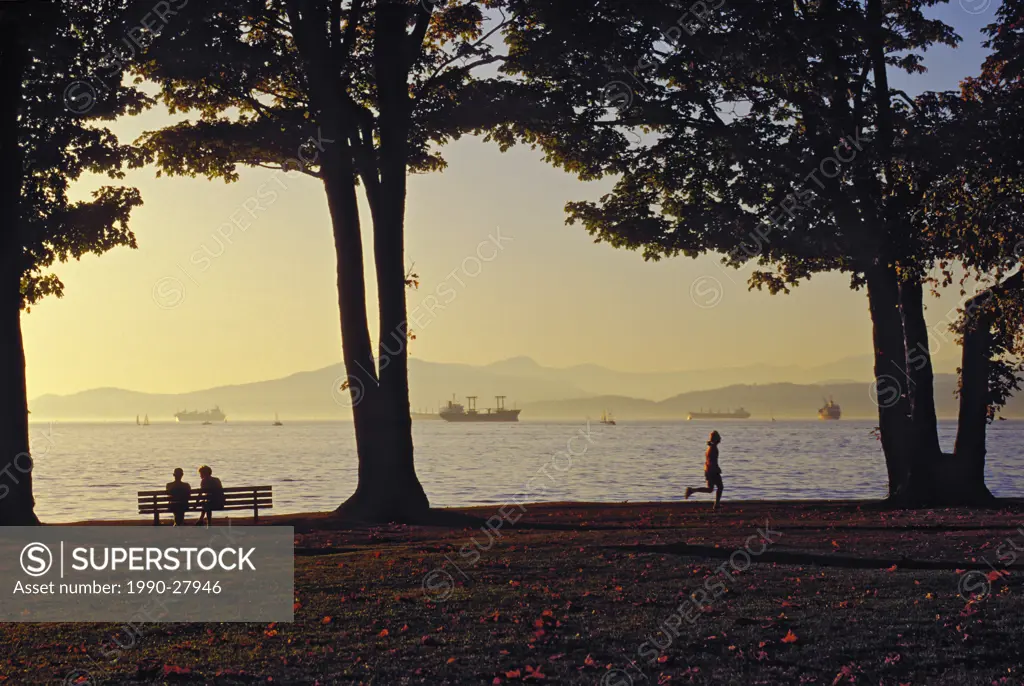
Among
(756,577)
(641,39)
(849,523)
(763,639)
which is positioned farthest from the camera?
(641,39)

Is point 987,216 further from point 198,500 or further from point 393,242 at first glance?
point 198,500

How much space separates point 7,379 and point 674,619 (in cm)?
1650

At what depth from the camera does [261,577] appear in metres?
14.2

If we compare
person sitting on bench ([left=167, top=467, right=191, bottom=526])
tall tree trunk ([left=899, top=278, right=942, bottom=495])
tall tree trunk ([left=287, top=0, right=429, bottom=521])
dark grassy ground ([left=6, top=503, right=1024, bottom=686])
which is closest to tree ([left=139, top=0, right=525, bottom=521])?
tall tree trunk ([left=287, top=0, right=429, bottom=521])

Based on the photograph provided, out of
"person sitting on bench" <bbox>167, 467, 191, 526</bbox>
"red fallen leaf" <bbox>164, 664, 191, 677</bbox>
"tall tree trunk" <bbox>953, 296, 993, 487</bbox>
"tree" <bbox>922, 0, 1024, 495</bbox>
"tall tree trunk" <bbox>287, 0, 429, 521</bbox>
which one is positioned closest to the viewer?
"red fallen leaf" <bbox>164, 664, 191, 677</bbox>

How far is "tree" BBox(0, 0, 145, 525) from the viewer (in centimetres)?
2136

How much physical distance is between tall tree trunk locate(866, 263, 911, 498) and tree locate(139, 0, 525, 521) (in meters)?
10.8

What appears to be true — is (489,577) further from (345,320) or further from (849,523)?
(345,320)

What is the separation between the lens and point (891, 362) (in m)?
26.7

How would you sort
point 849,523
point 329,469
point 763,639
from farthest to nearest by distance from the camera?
point 329,469 → point 849,523 → point 763,639

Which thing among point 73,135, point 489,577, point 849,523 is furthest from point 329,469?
point 489,577

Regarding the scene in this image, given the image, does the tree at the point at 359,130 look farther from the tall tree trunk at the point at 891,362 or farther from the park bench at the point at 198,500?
the tall tree trunk at the point at 891,362

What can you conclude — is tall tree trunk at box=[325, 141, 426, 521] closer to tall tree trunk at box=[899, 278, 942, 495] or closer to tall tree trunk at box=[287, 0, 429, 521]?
tall tree trunk at box=[287, 0, 429, 521]

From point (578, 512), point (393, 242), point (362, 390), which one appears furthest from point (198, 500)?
point (578, 512)
